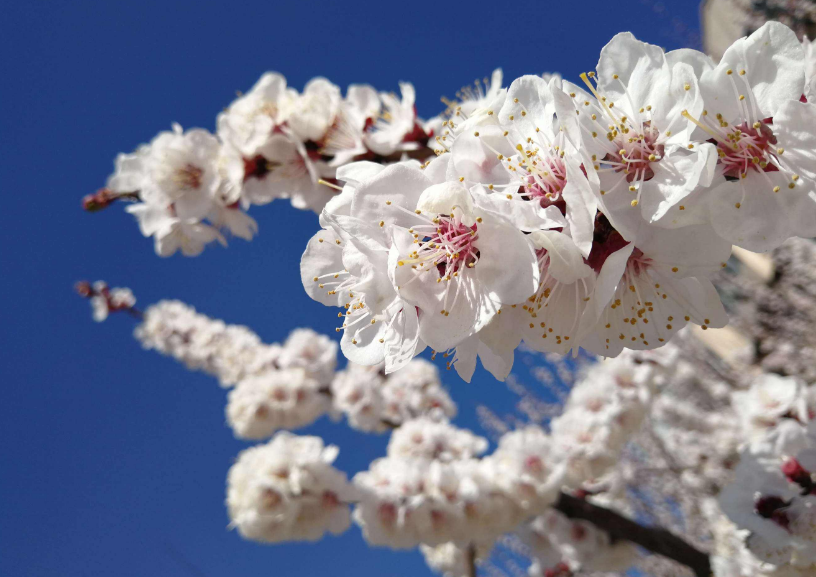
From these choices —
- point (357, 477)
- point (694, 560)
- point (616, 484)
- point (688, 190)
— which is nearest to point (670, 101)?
point (688, 190)

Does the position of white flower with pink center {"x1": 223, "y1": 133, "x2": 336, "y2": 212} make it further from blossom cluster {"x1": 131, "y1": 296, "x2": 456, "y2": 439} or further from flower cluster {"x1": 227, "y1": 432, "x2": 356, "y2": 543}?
blossom cluster {"x1": 131, "y1": 296, "x2": 456, "y2": 439}

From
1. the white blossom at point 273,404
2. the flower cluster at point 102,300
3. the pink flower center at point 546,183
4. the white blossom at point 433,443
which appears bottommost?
the pink flower center at point 546,183

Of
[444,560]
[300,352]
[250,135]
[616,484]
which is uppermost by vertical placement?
[300,352]

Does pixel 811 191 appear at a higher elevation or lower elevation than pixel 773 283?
lower

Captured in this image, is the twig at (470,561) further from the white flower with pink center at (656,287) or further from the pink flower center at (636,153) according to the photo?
the pink flower center at (636,153)

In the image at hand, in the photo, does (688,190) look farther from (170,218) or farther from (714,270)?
(170,218)

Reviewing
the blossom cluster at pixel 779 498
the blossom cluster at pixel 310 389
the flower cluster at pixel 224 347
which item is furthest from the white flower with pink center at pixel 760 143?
the flower cluster at pixel 224 347
